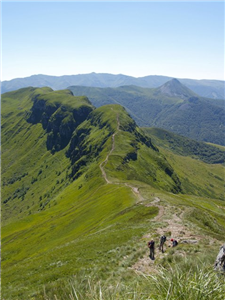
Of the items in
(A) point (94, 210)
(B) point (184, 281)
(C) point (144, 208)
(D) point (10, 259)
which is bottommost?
(D) point (10, 259)

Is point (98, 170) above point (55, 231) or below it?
above

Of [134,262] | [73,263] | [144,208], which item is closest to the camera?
[134,262]

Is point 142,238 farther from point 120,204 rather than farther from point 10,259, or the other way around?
point 10,259

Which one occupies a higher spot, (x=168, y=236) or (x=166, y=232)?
(x=168, y=236)

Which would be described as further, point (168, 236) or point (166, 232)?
point (166, 232)

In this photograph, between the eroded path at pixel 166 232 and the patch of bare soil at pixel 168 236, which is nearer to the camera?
the patch of bare soil at pixel 168 236

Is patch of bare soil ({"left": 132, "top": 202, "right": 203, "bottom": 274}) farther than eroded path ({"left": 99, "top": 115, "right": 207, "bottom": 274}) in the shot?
No

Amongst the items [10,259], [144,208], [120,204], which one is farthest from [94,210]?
[10,259]

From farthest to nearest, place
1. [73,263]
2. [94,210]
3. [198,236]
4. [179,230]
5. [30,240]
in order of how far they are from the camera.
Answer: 1. [30,240]
2. [94,210]
3. [179,230]
4. [198,236]
5. [73,263]

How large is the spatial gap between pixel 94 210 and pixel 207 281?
3647 inches

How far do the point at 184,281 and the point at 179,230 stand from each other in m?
34.5

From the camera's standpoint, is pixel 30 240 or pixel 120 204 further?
pixel 30 240

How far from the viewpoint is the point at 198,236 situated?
38.4m

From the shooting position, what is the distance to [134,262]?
29.2 metres
